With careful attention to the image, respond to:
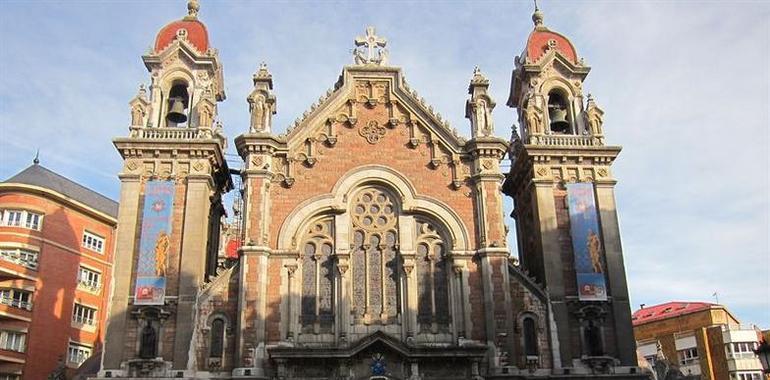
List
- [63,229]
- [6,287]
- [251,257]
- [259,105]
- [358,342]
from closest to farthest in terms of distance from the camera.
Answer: [358,342] → [251,257] → [259,105] → [6,287] → [63,229]

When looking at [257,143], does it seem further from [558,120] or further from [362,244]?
[558,120]

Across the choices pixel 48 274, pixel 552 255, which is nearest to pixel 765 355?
pixel 552 255

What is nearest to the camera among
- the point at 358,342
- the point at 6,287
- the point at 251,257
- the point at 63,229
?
the point at 358,342

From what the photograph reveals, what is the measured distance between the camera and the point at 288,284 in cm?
2725

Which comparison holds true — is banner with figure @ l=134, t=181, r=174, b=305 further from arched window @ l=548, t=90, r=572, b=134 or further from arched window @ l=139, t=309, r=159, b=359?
arched window @ l=548, t=90, r=572, b=134

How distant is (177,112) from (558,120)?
1553 centimetres

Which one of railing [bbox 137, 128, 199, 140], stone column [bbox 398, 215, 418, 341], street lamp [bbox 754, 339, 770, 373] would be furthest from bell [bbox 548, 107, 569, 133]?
street lamp [bbox 754, 339, 770, 373]

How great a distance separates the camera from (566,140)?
3061cm

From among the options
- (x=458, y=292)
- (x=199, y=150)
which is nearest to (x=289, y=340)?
(x=458, y=292)

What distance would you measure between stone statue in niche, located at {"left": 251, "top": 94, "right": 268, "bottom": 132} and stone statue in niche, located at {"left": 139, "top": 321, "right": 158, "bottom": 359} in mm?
8292

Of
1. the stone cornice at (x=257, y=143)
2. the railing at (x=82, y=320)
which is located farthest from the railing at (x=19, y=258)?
the stone cornice at (x=257, y=143)

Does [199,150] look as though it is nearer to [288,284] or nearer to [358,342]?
[288,284]

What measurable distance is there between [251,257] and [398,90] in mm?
8982

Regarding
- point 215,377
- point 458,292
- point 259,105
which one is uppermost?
point 259,105
